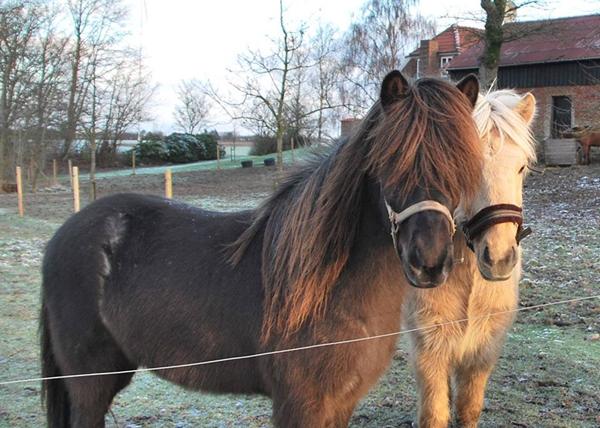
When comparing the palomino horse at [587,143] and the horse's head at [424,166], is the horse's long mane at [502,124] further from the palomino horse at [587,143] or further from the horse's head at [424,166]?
the palomino horse at [587,143]

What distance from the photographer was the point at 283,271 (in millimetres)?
2318

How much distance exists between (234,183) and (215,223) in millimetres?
22038

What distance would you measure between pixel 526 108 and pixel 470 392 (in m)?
1.77

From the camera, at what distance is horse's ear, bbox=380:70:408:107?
2.04 meters

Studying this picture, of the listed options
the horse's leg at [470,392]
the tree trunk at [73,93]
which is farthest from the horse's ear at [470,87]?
the tree trunk at [73,93]

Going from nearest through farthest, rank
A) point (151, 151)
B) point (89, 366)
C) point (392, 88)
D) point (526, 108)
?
point (392, 88)
point (89, 366)
point (526, 108)
point (151, 151)

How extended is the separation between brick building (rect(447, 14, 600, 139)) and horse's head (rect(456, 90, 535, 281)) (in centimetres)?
2473


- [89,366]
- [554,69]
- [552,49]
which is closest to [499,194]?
[89,366]

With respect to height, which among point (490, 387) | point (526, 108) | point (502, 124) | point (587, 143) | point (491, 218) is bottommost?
point (490, 387)

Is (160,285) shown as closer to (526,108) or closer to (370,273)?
(370,273)

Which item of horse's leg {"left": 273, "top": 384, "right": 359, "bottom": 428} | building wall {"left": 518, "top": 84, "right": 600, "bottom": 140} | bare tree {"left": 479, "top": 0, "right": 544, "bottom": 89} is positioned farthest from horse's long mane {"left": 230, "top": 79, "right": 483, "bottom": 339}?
building wall {"left": 518, "top": 84, "right": 600, "bottom": 140}

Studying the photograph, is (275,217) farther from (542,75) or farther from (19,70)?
(542,75)

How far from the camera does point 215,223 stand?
2711 millimetres

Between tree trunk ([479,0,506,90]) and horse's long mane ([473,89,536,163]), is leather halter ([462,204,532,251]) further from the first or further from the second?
tree trunk ([479,0,506,90])
